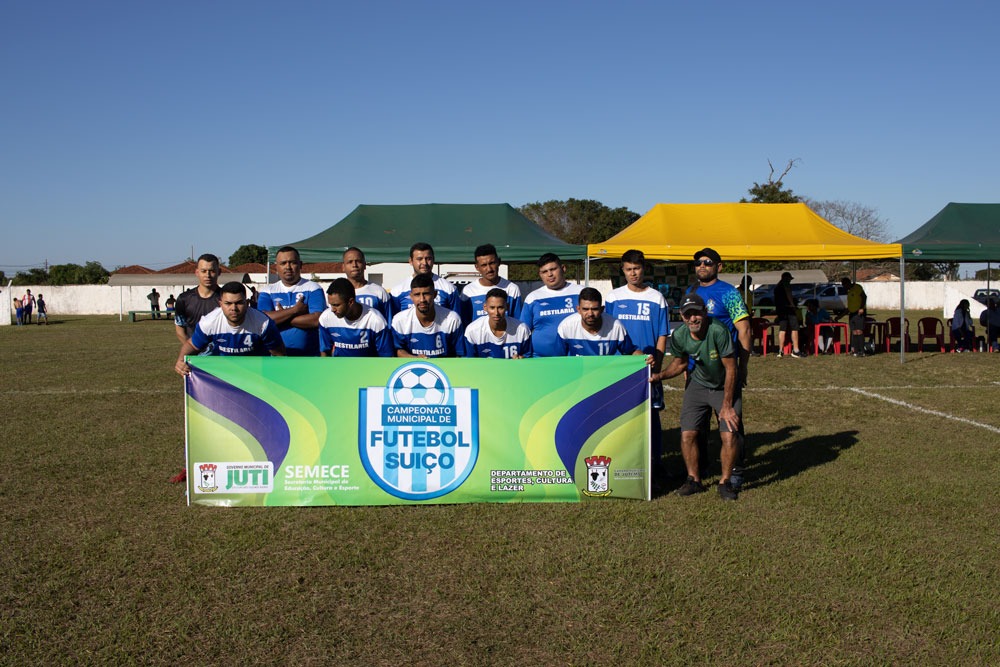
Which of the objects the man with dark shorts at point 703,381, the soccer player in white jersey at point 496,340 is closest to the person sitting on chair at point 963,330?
the man with dark shorts at point 703,381

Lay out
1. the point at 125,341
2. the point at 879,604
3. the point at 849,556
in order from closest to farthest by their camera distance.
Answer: the point at 879,604, the point at 849,556, the point at 125,341

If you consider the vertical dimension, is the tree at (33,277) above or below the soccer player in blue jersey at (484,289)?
above

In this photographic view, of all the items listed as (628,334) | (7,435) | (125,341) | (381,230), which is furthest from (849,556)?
(125,341)

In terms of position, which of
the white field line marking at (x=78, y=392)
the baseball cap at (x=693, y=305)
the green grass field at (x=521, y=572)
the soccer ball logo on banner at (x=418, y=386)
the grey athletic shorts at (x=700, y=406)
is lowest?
the green grass field at (x=521, y=572)

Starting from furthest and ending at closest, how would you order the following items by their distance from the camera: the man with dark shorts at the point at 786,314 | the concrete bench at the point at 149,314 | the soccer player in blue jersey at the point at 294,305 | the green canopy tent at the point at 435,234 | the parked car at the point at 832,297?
the concrete bench at the point at 149,314 < the parked car at the point at 832,297 < the green canopy tent at the point at 435,234 < the man with dark shorts at the point at 786,314 < the soccer player in blue jersey at the point at 294,305

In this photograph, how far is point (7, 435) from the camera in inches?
339

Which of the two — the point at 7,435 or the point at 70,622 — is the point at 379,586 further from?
the point at 7,435

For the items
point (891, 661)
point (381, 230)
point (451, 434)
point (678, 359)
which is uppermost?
point (381, 230)

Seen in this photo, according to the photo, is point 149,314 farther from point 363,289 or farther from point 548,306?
point 548,306

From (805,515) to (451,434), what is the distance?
A: 256 cm

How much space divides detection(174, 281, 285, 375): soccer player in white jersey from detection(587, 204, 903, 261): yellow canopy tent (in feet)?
34.6

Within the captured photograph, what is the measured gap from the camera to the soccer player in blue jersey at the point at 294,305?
6910 mm

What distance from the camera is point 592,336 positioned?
6.20m

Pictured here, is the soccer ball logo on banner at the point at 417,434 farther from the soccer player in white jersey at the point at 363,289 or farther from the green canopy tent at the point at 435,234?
the green canopy tent at the point at 435,234
